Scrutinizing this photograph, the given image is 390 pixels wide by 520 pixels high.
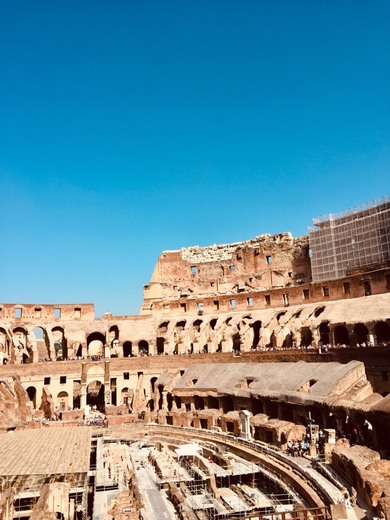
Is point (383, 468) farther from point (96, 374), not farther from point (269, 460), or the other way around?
point (96, 374)

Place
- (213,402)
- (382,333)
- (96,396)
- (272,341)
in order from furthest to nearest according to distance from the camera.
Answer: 1. (96,396)
2. (272,341)
3. (213,402)
4. (382,333)

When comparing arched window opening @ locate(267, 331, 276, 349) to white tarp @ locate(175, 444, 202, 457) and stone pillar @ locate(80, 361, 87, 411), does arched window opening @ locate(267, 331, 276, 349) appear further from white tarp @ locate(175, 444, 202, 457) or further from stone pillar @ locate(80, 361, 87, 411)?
stone pillar @ locate(80, 361, 87, 411)

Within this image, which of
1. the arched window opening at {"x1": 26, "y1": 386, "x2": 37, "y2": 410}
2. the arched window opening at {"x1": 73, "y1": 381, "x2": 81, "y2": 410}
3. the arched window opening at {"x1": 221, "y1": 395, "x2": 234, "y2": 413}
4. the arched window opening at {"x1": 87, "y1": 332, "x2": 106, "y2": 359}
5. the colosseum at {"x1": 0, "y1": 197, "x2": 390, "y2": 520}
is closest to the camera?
the colosseum at {"x1": 0, "y1": 197, "x2": 390, "y2": 520}

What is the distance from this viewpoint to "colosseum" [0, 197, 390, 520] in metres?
19.1

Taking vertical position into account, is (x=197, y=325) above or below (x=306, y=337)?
above

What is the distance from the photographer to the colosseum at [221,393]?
19.1 metres

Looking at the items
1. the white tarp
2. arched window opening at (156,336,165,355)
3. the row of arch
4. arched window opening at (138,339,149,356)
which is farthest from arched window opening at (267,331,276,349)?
arched window opening at (138,339,149,356)

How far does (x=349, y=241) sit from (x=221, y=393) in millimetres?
19330

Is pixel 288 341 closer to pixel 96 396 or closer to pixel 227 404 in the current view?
pixel 227 404

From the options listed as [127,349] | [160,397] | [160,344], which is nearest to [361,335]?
[160,397]

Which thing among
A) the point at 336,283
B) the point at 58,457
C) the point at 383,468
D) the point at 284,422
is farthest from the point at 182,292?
the point at 383,468

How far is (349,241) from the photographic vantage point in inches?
1742

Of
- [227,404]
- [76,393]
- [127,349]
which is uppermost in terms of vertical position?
[127,349]

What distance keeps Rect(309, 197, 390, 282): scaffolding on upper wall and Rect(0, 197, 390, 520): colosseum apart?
139 mm
